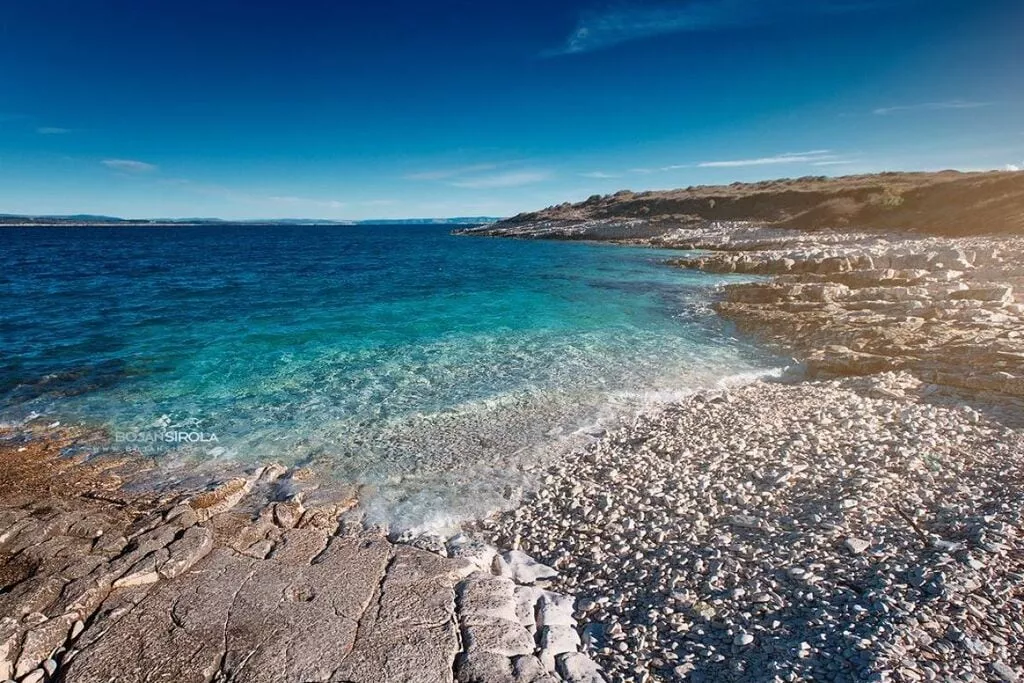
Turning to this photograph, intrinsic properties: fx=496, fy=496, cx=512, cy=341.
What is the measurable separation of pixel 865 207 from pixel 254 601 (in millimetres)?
82538

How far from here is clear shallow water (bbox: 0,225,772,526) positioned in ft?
43.8

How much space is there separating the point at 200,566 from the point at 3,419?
492 inches

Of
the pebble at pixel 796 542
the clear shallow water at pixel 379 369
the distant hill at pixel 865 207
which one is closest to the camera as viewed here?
the pebble at pixel 796 542

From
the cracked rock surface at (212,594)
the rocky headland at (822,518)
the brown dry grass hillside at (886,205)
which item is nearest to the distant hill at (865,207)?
the brown dry grass hillside at (886,205)

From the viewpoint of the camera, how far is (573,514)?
1005cm

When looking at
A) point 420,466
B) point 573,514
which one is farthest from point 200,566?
point 573,514

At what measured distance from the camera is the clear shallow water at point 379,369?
13352 mm

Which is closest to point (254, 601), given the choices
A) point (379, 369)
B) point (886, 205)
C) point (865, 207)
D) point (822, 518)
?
point (822, 518)

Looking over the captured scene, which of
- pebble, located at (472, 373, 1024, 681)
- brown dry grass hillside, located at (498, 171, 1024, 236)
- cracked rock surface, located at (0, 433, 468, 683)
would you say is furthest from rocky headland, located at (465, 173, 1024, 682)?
brown dry grass hillside, located at (498, 171, 1024, 236)

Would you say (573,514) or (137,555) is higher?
(137,555)

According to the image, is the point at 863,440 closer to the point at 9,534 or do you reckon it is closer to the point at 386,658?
the point at 386,658

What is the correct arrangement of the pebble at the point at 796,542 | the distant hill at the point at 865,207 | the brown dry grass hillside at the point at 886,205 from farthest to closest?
the distant hill at the point at 865,207 < the brown dry grass hillside at the point at 886,205 < the pebble at the point at 796,542

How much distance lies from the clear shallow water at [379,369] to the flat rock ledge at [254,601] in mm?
1918

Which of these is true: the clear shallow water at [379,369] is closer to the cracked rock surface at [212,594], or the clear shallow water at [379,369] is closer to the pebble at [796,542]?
the cracked rock surface at [212,594]
